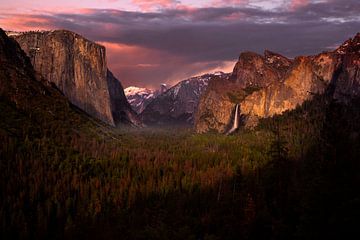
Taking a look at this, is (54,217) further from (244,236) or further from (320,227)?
(320,227)

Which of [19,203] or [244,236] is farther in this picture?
[19,203]

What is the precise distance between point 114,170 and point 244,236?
96761 mm

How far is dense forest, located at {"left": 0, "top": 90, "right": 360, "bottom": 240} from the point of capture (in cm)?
3644

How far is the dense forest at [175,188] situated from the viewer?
36438 mm

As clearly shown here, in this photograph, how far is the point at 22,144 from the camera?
157 metres

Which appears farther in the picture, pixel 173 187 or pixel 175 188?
pixel 175 188

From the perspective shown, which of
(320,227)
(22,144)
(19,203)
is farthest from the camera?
(22,144)

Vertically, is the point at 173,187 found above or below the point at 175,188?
above

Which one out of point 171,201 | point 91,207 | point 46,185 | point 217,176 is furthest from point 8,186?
point 217,176

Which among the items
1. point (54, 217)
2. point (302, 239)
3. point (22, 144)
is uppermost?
point (302, 239)

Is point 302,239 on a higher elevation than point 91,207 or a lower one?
higher

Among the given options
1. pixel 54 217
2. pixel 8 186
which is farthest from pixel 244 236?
pixel 8 186

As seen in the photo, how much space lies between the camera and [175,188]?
463ft

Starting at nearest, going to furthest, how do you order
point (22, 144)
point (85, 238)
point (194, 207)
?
point (85, 238), point (194, 207), point (22, 144)
